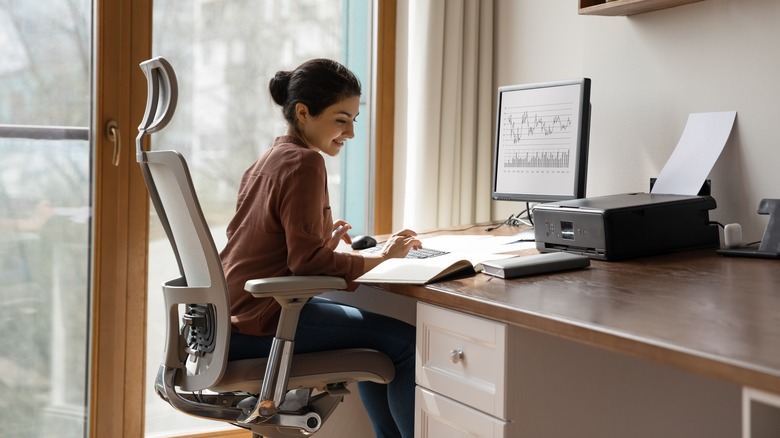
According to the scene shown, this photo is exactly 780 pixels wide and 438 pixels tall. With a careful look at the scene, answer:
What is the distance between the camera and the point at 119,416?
2.55 meters

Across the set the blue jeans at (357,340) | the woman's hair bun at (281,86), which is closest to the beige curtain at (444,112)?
the woman's hair bun at (281,86)

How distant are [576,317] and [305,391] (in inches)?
29.3

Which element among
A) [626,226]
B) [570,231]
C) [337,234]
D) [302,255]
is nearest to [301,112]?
[337,234]

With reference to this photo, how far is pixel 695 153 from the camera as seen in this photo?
198 centimetres

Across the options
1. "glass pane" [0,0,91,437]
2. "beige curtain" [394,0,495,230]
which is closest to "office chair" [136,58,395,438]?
"glass pane" [0,0,91,437]

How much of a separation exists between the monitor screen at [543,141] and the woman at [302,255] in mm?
559

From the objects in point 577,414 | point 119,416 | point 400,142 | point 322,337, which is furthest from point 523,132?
point 119,416

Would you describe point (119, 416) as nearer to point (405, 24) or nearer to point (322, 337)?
point (322, 337)

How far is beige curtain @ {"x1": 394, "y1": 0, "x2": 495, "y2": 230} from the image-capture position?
9.59ft

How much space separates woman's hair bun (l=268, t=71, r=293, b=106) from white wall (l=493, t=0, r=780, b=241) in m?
0.95

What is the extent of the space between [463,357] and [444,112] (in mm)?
1681

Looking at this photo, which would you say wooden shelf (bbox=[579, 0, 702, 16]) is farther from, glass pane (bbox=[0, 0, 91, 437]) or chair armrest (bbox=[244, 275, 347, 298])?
glass pane (bbox=[0, 0, 91, 437])

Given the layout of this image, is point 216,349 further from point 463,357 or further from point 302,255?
point 463,357

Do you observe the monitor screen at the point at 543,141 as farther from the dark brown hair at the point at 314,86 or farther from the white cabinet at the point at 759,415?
the white cabinet at the point at 759,415
